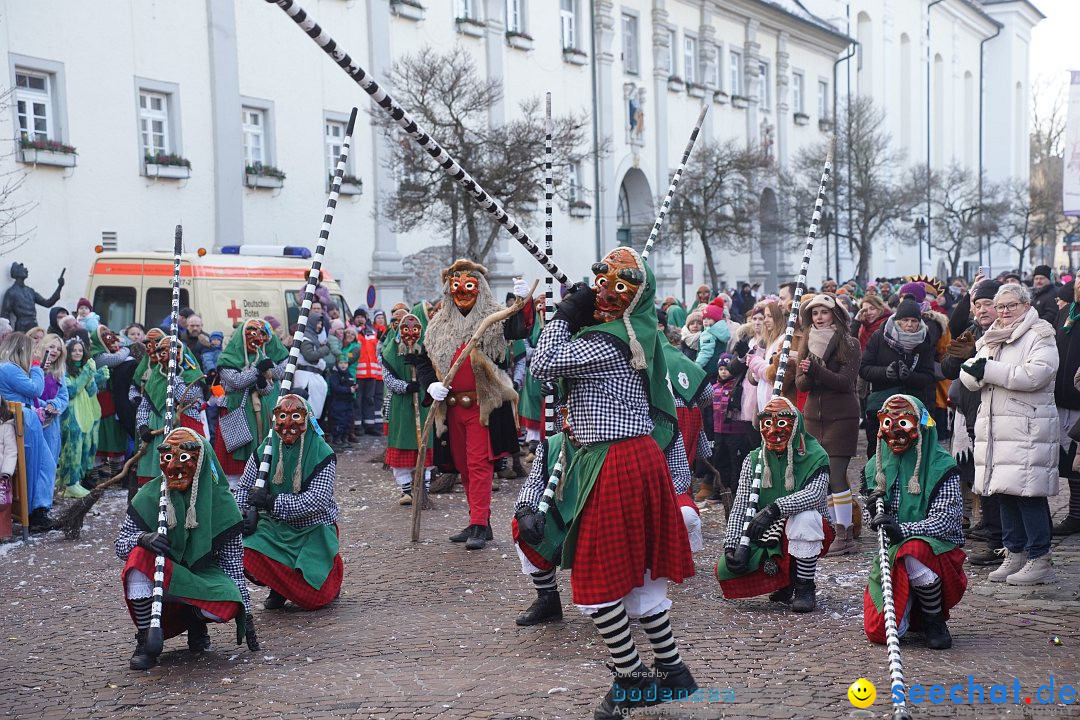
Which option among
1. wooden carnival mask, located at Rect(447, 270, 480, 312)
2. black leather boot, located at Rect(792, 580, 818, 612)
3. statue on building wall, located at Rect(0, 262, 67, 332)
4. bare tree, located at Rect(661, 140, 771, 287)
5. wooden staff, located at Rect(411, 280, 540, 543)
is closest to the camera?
black leather boot, located at Rect(792, 580, 818, 612)

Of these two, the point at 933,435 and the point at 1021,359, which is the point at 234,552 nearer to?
the point at 933,435

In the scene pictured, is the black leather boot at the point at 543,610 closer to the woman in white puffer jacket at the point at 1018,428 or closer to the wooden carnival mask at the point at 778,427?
the wooden carnival mask at the point at 778,427

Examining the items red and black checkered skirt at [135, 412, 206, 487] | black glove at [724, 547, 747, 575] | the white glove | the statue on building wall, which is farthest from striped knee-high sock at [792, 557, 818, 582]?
the statue on building wall

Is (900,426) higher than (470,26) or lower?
lower

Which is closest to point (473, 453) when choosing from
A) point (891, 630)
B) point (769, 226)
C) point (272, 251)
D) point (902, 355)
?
point (902, 355)

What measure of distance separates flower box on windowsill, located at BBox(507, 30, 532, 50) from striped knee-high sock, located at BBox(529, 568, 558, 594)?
2235 cm

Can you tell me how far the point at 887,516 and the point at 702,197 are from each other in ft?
81.2

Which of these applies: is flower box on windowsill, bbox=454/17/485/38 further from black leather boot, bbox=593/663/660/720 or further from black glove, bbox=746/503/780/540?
black leather boot, bbox=593/663/660/720

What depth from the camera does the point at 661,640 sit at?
17.1 ft

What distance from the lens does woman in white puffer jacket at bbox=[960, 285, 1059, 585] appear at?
7355 mm

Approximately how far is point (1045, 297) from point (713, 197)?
19.2 meters

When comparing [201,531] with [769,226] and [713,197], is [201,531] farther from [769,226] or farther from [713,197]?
[769,226]

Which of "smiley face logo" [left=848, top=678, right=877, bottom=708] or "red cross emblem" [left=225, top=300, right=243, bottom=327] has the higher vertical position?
"red cross emblem" [left=225, top=300, right=243, bottom=327]

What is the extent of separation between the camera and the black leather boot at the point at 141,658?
604cm
